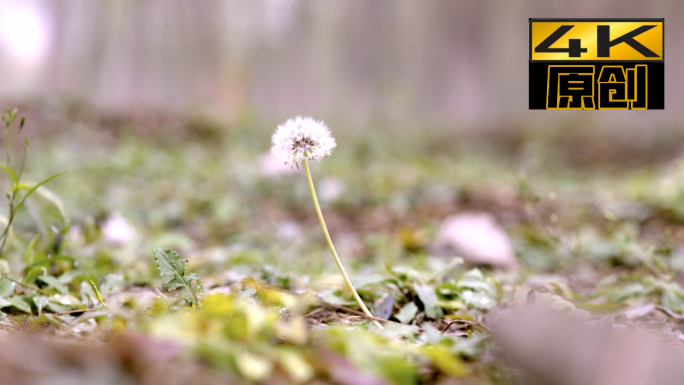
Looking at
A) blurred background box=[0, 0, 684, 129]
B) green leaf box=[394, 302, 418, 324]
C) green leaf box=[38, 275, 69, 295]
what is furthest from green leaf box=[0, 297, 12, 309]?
blurred background box=[0, 0, 684, 129]

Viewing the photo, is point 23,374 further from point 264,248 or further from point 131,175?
point 131,175

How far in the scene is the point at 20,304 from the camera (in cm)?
104

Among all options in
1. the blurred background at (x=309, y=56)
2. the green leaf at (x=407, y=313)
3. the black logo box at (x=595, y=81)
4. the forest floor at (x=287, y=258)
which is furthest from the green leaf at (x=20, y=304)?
the blurred background at (x=309, y=56)

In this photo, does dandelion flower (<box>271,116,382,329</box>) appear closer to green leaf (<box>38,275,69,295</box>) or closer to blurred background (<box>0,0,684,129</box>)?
green leaf (<box>38,275,69,295</box>)

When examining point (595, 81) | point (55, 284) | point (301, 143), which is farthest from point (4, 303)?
point (595, 81)

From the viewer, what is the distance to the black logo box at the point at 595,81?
2156mm

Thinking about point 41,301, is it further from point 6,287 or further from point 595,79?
→ point 595,79

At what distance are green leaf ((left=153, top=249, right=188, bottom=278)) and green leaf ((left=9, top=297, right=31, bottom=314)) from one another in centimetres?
38

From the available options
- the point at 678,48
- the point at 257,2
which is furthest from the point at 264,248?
the point at 678,48

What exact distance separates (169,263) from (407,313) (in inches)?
21.9

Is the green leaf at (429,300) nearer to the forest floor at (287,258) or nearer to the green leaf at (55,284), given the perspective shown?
the forest floor at (287,258)

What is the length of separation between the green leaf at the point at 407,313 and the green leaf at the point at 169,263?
504 millimetres

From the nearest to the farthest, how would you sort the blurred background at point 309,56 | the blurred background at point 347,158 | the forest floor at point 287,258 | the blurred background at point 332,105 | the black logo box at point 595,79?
the forest floor at point 287,258
the blurred background at point 347,158
the black logo box at point 595,79
the blurred background at point 332,105
the blurred background at point 309,56

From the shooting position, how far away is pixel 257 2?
7.86 metres
